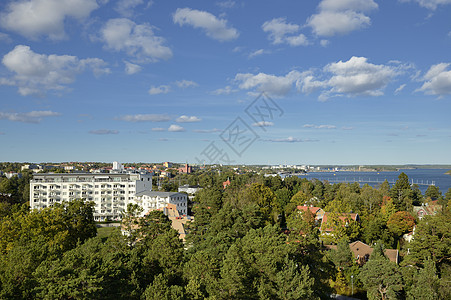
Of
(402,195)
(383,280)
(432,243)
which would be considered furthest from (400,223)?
(383,280)

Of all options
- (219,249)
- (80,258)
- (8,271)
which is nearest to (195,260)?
(219,249)

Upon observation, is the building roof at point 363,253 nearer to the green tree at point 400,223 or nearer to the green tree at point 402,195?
the green tree at point 400,223

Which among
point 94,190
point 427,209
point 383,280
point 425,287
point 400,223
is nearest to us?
point 425,287

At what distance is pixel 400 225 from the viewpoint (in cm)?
3491

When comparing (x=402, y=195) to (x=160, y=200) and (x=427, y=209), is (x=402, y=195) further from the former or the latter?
(x=160, y=200)

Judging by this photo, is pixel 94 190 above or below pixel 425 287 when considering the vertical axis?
above

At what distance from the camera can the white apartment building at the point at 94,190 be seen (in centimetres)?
5331

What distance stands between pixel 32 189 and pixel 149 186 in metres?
18.5

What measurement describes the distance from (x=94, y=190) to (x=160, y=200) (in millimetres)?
12896

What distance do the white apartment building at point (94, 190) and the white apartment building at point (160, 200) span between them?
2729mm

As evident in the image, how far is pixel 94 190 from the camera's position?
2157 inches

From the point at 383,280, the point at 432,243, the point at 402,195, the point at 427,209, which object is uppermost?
the point at 402,195

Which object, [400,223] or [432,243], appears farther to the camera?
[400,223]

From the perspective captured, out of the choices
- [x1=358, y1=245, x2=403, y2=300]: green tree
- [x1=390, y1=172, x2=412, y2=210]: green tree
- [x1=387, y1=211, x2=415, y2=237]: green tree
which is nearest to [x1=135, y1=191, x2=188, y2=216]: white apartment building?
[x1=387, y1=211, x2=415, y2=237]: green tree
